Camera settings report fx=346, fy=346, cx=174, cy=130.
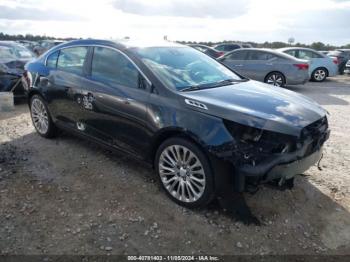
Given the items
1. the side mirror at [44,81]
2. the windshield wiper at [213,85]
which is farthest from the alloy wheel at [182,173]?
the side mirror at [44,81]

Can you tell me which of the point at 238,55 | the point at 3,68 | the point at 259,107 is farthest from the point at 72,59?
the point at 238,55

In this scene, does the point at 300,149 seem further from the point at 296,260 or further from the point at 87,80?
the point at 87,80

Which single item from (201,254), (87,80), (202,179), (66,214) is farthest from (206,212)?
(87,80)

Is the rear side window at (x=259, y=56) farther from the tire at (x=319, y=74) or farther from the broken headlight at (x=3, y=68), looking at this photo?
the broken headlight at (x=3, y=68)

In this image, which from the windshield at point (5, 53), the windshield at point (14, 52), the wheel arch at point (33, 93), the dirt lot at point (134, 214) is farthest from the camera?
the windshield at point (14, 52)

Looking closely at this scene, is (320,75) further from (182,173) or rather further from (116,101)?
(182,173)

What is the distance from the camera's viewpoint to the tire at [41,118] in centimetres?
547

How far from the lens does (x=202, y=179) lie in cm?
341

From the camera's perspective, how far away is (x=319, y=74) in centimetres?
1475

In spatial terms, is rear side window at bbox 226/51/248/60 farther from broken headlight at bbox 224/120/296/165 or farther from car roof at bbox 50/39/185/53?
broken headlight at bbox 224/120/296/165

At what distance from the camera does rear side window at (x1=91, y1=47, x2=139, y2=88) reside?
396 cm

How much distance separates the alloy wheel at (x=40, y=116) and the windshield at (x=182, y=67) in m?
2.26

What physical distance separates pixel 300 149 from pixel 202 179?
0.98 meters

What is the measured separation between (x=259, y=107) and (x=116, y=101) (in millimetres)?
1655
